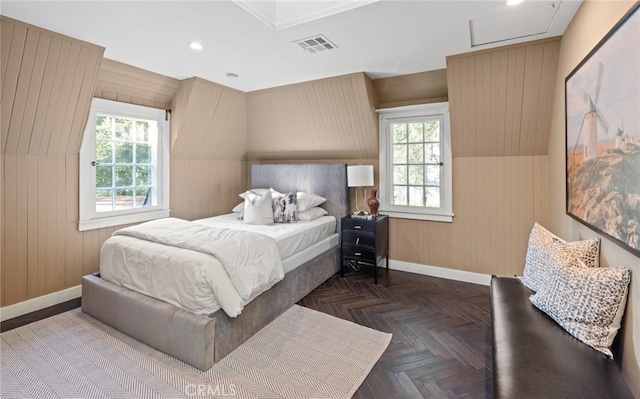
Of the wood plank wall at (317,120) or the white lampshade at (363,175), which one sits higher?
the wood plank wall at (317,120)

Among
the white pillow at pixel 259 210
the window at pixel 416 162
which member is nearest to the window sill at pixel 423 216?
the window at pixel 416 162

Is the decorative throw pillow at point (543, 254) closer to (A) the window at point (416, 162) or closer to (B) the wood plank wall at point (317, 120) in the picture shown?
(A) the window at point (416, 162)

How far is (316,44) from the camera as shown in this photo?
290 centimetres

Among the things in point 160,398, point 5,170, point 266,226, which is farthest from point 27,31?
point 160,398

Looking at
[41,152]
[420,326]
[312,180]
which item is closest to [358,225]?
[312,180]

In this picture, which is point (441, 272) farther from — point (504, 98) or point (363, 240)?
point (504, 98)

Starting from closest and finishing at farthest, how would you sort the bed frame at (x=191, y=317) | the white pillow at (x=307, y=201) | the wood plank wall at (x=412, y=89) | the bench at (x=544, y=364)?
the bench at (x=544, y=364) < the bed frame at (x=191, y=317) < the wood plank wall at (x=412, y=89) < the white pillow at (x=307, y=201)

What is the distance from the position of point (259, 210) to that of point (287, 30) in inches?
79.6

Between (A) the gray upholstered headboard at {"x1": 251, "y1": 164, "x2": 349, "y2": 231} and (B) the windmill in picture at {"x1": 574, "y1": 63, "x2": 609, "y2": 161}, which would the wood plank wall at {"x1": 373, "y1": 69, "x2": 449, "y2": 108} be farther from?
(B) the windmill in picture at {"x1": 574, "y1": 63, "x2": 609, "y2": 161}

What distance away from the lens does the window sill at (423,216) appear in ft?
12.6

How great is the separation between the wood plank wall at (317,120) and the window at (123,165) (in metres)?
1.39

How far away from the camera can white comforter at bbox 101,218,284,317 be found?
2.21 meters

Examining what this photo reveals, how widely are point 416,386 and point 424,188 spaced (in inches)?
99.7

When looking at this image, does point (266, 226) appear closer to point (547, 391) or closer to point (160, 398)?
point (160, 398)
